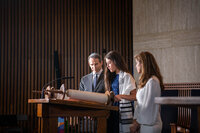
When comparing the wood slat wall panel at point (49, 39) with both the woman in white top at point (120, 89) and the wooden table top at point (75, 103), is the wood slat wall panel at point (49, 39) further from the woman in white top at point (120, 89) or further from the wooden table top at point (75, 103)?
the wooden table top at point (75, 103)

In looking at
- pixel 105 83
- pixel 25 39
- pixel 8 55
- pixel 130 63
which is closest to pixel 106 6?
pixel 130 63

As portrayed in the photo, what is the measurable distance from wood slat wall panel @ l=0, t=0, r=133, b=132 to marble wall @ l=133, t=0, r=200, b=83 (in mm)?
1106

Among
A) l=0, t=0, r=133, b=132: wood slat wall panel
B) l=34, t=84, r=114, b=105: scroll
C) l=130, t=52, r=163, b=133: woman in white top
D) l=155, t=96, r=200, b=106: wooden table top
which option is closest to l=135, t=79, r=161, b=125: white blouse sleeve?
l=130, t=52, r=163, b=133: woman in white top

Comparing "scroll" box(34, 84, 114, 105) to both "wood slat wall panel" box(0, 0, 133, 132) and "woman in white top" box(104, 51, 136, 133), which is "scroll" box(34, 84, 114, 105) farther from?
"wood slat wall panel" box(0, 0, 133, 132)

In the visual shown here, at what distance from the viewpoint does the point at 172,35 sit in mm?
5652

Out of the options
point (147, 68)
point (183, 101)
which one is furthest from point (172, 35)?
point (183, 101)

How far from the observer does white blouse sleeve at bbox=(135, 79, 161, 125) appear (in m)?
2.62

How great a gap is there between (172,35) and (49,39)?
9.63 feet

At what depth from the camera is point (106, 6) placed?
23.7ft

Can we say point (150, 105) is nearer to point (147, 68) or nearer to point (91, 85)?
point (147, 68)

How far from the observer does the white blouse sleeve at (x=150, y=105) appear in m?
2.62

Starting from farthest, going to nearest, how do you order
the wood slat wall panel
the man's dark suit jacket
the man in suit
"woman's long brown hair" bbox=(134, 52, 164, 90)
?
the wood slat wall panel, the man in suit, the man's dark suit jacket, "woman's long brown hair" bbox=(134, 52, 164, 90)

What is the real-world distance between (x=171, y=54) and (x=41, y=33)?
313 cm

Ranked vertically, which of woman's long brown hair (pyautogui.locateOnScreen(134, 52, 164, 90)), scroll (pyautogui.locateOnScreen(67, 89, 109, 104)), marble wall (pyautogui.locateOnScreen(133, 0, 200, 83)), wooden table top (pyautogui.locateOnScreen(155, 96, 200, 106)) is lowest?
scroll (pyautogui.locateOnScreen(67, 89, 109, 104))
